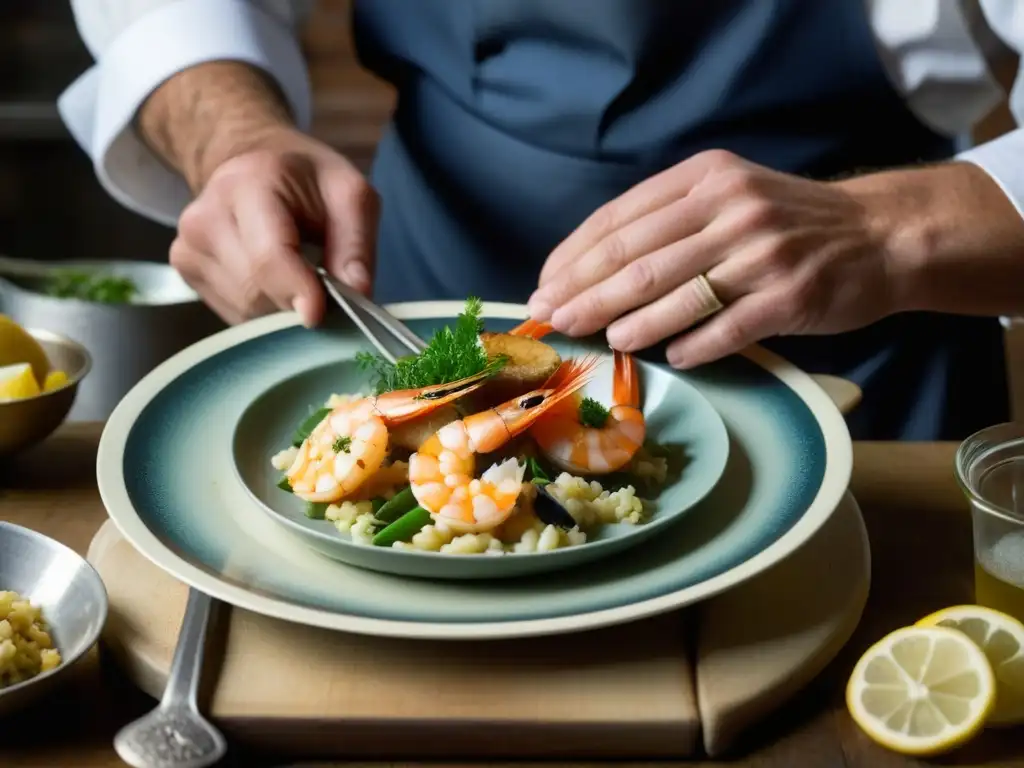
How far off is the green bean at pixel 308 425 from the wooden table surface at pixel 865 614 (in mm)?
179

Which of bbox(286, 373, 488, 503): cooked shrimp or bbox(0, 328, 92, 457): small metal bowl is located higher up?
bbox(286, 373, 488, 503): cooked shrimp

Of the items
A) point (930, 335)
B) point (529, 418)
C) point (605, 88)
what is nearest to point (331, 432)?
point (529, 418)

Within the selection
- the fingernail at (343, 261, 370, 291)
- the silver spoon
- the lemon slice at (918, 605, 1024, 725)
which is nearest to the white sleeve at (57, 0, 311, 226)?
the fingernail at (343, 261, 370, 291)

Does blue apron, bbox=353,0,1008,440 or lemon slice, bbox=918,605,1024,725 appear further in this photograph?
blue apron, bbox=353,0,1008,440

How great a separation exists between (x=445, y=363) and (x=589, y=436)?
0.46ft

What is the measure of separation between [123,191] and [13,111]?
4.96 feet

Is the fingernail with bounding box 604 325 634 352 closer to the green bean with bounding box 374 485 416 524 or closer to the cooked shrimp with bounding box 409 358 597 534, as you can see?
the cooked shrimp with bounding box 409 358 597 534

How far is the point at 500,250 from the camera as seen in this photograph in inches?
63.3

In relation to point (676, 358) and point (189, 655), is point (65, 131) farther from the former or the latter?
point (189, 655)

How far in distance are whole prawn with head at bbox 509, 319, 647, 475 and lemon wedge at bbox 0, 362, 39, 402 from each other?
442 mm

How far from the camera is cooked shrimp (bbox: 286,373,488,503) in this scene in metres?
0.92

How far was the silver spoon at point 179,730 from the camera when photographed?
0.73 m

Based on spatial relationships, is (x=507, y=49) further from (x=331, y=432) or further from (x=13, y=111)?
(x=13, y=111)

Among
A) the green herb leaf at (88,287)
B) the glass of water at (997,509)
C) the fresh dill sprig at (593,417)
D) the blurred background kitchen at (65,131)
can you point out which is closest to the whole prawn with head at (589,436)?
the fresh dill sprig at (593,417)
